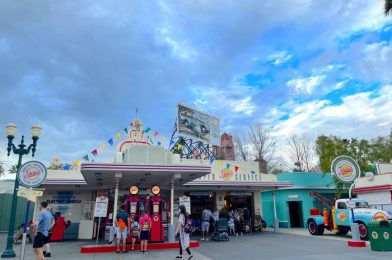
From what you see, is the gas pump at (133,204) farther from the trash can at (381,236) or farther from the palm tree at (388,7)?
the palm tree at (388,7)

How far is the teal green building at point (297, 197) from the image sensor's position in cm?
2406

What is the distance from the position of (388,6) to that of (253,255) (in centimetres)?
1338

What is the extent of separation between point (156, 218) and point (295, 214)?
1516 cm

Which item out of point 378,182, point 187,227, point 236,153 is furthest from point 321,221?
point 236,153

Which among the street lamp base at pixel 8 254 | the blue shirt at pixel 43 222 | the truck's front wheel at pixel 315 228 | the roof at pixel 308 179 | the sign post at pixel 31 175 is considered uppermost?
the roof at pixel 308 179

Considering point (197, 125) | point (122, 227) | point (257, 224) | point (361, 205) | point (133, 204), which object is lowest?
point (257, 224)

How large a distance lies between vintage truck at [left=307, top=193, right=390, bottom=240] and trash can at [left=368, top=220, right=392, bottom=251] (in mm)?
2528

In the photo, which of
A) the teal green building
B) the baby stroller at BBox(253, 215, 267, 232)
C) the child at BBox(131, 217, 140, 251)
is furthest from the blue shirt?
the teal green building

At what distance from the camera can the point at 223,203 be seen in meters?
21.6

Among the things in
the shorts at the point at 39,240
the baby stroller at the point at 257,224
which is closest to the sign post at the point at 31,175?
the shorts at the point at 39,240

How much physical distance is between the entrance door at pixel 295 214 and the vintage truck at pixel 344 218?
19.2ft

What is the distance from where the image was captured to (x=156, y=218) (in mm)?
14117

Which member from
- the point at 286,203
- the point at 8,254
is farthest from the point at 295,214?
the point at 8,254

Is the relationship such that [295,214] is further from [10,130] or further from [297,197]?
[10,130]
